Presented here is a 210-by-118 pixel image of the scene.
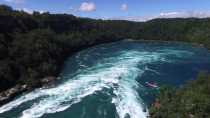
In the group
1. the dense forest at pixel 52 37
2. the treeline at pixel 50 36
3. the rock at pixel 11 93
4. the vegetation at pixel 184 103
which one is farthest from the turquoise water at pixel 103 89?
the treeline at pixel 50 36

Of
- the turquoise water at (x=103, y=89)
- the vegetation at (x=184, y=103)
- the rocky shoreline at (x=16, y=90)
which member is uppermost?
the vegetation at (x=184, y=103)

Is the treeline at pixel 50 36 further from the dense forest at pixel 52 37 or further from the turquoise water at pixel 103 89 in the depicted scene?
the turquoise water at pixel 103 89

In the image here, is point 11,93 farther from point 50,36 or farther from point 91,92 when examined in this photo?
point 50,36

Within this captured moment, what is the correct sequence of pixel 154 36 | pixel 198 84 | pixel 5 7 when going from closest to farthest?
1. pixel 198 84
2. pixel 5 7
3. pixel 154 36

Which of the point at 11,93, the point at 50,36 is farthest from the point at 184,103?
the point at 50,36

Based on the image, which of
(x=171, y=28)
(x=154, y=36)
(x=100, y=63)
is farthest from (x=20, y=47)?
(x=171, y=28)

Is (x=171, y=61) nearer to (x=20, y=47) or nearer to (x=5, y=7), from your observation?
(x=20, y=47)
